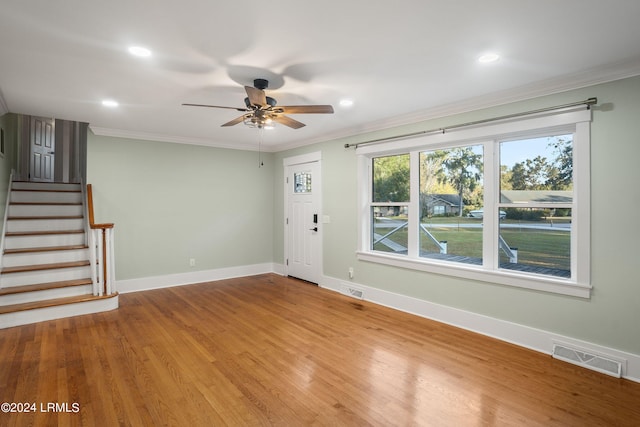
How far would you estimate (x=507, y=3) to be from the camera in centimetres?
184

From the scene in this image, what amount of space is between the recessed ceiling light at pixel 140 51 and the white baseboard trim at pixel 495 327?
12.2 feet

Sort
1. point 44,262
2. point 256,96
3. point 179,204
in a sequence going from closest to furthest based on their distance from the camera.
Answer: point 256,96
point 44,262
point 179,204

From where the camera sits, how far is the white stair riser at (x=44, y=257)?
13.9ft

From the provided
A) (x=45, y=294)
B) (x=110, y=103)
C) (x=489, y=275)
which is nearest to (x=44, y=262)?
(x=45, y=294)

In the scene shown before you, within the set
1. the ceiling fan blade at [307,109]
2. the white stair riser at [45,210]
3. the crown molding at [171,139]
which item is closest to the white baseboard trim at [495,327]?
the ceiling fan blade at [307,109]

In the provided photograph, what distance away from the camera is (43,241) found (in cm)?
460

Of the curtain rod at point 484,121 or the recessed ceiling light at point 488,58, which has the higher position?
the recessed ceiling light at point 488,58

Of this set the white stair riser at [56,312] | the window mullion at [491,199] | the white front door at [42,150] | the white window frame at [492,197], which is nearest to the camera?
the white window frame at [492,197]

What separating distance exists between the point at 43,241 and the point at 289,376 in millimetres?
4220

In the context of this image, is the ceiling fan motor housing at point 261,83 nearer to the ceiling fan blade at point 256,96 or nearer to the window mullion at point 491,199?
the ceiling fan blade at point 256,96

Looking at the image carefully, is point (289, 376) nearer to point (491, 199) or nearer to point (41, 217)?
point (491, 199)

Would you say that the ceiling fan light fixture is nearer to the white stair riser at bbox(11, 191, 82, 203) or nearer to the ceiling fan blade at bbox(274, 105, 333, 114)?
the ceiling fan blade at bbox(274, 105, 333, 114)

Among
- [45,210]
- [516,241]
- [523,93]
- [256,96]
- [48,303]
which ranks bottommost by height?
[48,303]

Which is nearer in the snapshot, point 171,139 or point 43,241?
point 43,241
